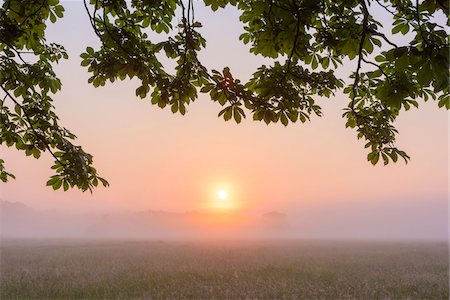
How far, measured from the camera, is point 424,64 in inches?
83.2

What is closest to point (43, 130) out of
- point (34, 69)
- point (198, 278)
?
point (34, 69)

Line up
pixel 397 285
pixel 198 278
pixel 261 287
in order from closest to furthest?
1. pixel 261 287
2. pixel 397 285
3. pixel 198 278

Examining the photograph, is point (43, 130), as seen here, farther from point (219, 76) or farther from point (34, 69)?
point (219, 76)

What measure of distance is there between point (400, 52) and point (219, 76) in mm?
1467

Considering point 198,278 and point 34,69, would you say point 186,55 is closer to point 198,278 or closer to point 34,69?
point 34,69

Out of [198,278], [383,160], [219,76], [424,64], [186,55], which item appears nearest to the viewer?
[424,64]

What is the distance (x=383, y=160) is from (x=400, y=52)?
4.99 feet

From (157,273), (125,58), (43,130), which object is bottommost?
(157,273)

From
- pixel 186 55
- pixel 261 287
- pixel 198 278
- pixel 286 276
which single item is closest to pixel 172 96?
pixel 186 55

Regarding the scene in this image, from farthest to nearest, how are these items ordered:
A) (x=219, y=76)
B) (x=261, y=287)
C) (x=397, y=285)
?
(x=397, y=285), (x=261, y=287), (x=219, y=76)

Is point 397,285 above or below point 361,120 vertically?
below

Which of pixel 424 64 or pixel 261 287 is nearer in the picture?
pixel 424 64

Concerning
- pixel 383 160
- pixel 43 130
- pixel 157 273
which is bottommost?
pixel 157 273

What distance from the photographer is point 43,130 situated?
445 centimetres
